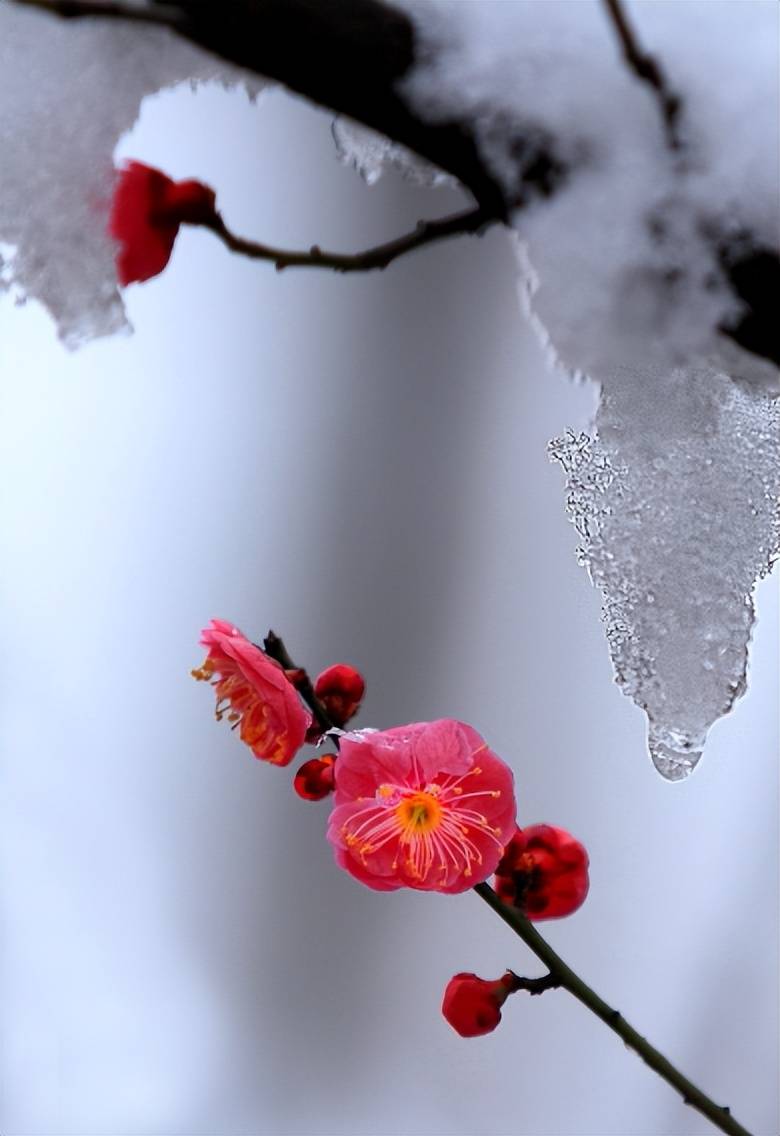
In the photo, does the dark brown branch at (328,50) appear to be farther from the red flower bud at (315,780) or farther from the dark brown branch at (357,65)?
the red flower bud at (315,780)

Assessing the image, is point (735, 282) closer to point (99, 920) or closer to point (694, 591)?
point (694, 591)

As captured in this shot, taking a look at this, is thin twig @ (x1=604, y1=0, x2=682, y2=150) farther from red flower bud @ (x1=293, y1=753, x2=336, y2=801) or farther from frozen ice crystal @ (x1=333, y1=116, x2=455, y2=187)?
red flower bud @ (x1=293, y1=753, x2=336, y2=801)

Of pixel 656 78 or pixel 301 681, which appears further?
pixel 301 681

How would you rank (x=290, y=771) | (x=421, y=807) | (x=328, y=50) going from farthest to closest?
(x=290, y=771) < (x=421, y=807) < (x=328, y=50)

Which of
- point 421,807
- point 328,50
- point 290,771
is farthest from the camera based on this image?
point 290,771

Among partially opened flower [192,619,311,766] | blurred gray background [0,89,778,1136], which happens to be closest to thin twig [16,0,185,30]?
partially opened flower [192,619,311,766]

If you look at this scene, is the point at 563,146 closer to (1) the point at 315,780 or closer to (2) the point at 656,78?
(2) the point at 656,78

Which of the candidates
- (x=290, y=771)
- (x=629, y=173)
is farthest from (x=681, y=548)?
(x=290, y=771)
